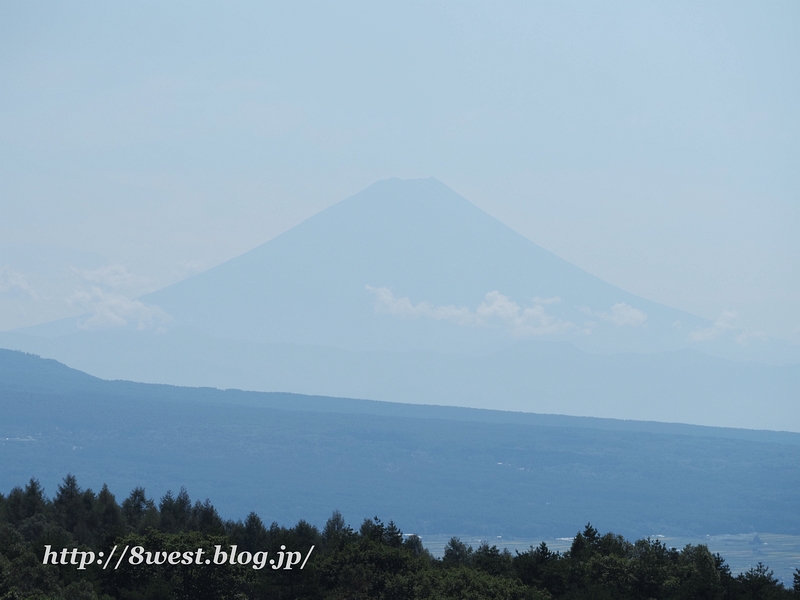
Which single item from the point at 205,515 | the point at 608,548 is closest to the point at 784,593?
the point at 608,548

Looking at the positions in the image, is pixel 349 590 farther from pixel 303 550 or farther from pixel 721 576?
pixel 721 576

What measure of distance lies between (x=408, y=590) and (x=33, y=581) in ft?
59.3

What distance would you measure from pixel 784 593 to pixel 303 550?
89.1 feet

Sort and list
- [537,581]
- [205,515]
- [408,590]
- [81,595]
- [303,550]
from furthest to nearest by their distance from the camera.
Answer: [205,515], [303,550], [537,581], [408,590], [81,595]

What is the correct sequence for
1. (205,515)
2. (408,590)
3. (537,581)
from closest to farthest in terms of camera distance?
(408,590) → (537,581) → (205,515)

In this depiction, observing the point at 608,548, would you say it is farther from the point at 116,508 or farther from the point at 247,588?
the point at 116,508

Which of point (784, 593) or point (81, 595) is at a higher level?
point (784, 593)

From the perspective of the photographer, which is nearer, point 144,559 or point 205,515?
point 144,559

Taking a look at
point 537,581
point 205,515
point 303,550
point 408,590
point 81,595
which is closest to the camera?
point 81,595

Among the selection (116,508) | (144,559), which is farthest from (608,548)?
(116,508)

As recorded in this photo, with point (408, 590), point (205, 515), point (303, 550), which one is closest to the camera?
point (408, 590)

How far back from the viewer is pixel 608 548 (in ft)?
216

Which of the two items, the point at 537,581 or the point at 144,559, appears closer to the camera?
the point at 144,559

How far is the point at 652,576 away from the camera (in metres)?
56.6
